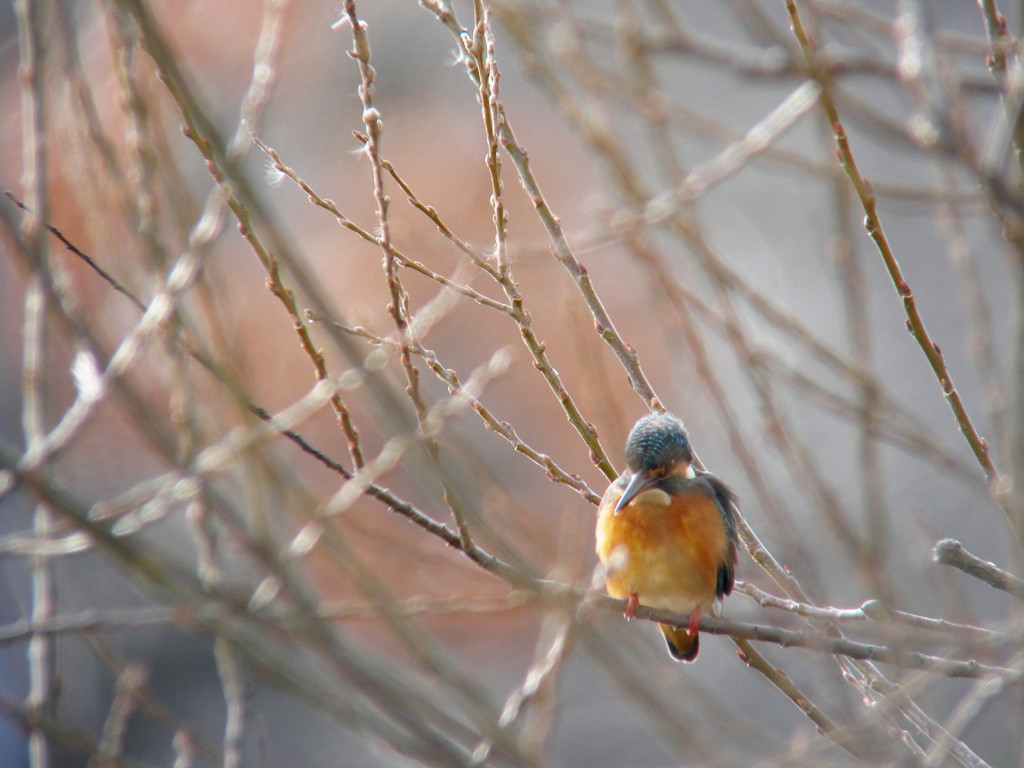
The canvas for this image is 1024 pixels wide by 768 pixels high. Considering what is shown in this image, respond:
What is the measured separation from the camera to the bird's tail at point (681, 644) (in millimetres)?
3664

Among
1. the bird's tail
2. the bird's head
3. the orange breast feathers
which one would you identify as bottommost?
the bird's tail

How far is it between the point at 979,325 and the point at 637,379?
100cm

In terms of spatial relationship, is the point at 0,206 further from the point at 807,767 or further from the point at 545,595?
the point at 807,767

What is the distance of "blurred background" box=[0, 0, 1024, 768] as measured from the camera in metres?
1.86

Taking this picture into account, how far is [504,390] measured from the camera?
9.62 m

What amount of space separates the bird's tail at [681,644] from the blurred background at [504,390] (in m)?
0.24

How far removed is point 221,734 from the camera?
8.59 m

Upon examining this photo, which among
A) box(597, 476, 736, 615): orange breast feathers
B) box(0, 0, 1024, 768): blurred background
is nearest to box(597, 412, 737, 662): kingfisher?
box(597, 476, 736, 615): orange breast feathers

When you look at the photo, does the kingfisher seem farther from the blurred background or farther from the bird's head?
the blurred background

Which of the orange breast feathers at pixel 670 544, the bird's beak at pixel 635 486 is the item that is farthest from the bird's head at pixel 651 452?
the orange breast feathers at pixel 670 544

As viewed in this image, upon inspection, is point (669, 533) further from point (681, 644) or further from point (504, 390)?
point (504, 390)

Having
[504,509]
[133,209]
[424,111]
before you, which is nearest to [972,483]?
[504,509]

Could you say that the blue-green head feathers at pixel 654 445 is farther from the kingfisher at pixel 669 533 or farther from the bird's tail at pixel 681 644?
the bird's tail at pixel 681 644

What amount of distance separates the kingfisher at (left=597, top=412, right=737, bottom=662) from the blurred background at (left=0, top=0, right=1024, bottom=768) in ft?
0.60
